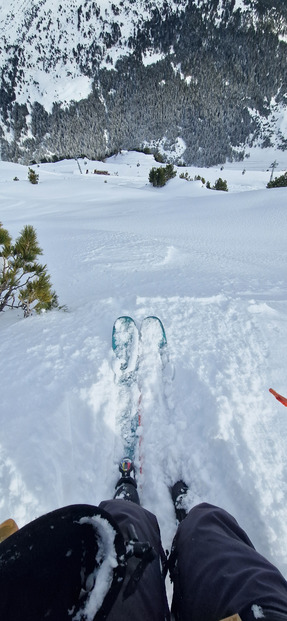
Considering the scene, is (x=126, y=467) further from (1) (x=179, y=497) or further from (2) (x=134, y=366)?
(2) (x=134, y=366)

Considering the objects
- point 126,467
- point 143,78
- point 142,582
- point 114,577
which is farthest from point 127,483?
point 143,78

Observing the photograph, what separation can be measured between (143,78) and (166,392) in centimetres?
7814

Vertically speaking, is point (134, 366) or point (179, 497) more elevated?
point (134, 366)

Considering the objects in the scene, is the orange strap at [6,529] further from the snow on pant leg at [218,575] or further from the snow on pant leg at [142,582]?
the snow on pant leg at [218,575]

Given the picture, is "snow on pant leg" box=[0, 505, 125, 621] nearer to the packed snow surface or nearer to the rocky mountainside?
the packed snow surface

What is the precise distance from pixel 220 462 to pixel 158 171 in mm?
15047

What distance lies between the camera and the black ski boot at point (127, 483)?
5.61 feet

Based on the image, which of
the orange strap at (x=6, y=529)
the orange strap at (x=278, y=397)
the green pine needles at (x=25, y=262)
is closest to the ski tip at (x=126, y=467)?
the orange strap at (x=6, y=529)

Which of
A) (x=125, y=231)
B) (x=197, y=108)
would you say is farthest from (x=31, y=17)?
(x=125, y=231)

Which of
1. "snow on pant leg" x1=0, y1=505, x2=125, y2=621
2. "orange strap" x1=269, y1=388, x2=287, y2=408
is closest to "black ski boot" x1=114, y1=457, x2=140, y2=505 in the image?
"snow on pant leg" x1=0, y1=505, x2=125, y2=621

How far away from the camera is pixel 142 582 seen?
0.95 metres

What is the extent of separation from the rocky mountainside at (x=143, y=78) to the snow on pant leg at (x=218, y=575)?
64.8m

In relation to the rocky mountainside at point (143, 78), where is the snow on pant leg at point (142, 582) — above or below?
below

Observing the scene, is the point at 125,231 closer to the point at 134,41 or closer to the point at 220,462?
the point at 220,462
